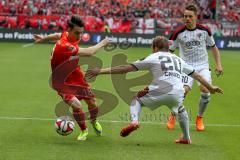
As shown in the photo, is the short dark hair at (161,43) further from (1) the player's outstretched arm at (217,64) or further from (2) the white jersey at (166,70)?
(1) the player's outstretched arm at (217,64)

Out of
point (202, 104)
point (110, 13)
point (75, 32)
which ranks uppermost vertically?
point (75, 32)

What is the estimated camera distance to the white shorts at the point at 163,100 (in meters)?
10.5

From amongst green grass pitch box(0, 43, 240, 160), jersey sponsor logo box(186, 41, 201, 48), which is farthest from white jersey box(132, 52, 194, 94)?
jersey sponsor logo box(186, 41, 201, 48)

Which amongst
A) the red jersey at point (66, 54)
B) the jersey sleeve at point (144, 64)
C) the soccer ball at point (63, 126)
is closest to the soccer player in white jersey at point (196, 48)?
the jersey sleeve at point (144, 64)

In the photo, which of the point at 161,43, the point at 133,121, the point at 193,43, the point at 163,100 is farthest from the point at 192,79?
the point at 133,121

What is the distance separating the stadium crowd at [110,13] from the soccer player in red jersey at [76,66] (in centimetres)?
3068

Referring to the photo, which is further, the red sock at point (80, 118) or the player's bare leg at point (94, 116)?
the player's bare leg at point (94, 116)

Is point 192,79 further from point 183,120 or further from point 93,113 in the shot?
point 93,113

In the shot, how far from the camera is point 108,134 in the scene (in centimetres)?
1156

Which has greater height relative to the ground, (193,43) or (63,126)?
(193,43)

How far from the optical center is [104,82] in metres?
20.8

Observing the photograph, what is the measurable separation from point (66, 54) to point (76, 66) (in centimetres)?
51

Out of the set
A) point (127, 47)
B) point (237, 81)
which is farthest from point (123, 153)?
point (127, 47)

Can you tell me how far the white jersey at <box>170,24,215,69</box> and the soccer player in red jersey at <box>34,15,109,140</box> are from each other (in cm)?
242
